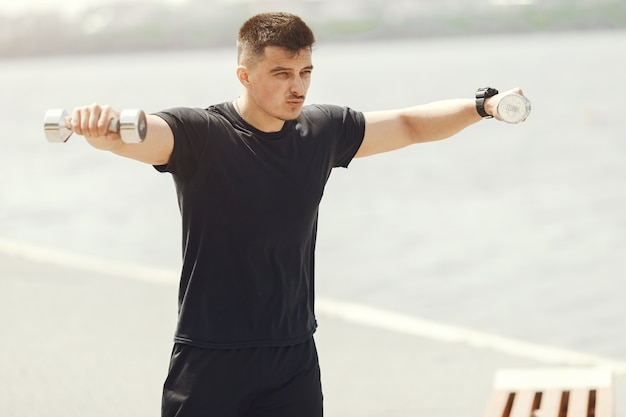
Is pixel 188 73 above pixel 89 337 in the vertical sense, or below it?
above

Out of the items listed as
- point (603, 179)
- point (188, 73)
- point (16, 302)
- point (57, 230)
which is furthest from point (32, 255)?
point (188, 73)

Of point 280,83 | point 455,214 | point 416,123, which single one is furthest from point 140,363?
point 455,214

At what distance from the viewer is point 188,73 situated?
216ft

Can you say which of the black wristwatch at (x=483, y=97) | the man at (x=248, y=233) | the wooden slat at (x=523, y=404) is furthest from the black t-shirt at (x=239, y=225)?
the wooden slat at (x=523, y=404)

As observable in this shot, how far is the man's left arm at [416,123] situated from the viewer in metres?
3.74

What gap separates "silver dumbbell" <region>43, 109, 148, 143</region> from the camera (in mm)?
2873

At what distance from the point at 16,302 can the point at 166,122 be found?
6067mm

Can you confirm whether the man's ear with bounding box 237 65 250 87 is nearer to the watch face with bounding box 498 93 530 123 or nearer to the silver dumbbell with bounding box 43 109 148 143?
the silver dumbbell with bounding box 43 109 148 143

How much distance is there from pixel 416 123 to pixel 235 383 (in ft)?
3.60

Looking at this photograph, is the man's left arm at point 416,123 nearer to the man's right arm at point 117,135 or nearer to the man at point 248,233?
the man at point 248,233

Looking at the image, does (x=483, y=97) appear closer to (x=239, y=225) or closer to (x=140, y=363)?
(x=239, y=225)

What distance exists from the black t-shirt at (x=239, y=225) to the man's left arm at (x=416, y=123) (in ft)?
1.16

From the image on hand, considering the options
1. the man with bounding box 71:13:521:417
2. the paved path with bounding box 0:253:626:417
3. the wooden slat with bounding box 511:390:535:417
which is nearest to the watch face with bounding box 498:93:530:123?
the man with bounding box 71:13:521:417

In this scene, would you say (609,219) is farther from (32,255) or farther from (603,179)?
(32,255)
